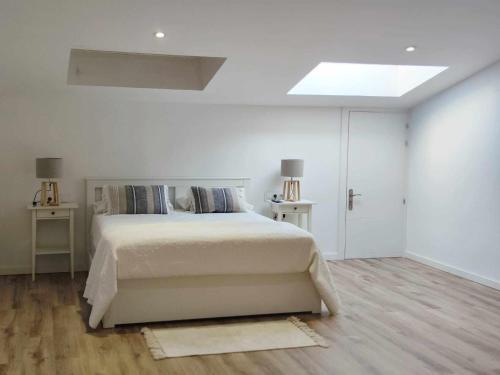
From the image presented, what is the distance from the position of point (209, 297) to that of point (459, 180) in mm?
3229

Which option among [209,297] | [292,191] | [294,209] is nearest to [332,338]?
[209,297]

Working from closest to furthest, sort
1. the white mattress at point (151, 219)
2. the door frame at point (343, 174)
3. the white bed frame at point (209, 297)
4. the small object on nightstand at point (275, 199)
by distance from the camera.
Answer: the white bed frame at point (209, 297) → the white mattress at point (151, 219) → the small object on nightstand at point (275, 199) → the door frame at point (343, 174)

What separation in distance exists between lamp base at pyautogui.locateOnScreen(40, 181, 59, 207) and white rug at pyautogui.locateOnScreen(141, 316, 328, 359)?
217 cm

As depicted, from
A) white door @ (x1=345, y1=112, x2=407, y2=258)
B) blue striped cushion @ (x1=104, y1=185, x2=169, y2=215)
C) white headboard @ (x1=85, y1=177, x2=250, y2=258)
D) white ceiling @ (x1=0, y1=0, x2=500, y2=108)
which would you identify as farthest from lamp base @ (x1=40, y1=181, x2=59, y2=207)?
white door @ (x1=345, y1=112, x2=407, y2=258)

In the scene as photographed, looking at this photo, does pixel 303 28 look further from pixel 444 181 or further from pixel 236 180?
pixel 444 181

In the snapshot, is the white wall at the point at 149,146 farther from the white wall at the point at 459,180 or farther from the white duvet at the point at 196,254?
the white duvet at the point at 196,254

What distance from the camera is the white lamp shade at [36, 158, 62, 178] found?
496 cm

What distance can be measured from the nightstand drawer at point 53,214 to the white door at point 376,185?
328 centimetres

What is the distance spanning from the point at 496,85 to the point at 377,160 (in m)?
1.73

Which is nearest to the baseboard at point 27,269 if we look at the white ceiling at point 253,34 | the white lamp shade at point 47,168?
the white lamp shade at point 47,168

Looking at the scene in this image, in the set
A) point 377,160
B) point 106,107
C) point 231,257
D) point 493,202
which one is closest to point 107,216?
point 106,107

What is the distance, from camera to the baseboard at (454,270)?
16.5 feet

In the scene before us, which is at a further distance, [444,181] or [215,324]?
[444,181]

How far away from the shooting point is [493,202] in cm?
504
